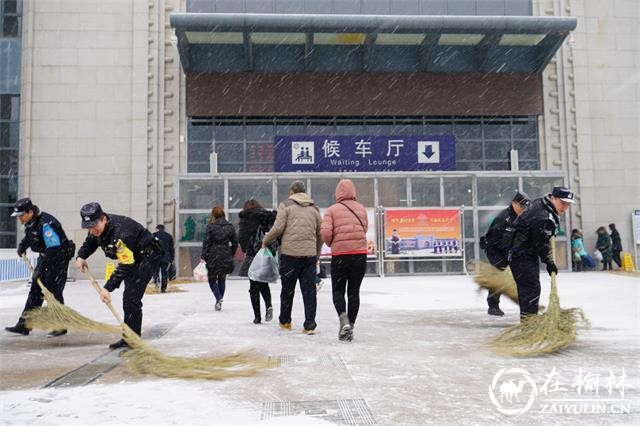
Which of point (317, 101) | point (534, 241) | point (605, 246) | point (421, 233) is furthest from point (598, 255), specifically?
point (534, 241)

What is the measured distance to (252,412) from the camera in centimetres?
328

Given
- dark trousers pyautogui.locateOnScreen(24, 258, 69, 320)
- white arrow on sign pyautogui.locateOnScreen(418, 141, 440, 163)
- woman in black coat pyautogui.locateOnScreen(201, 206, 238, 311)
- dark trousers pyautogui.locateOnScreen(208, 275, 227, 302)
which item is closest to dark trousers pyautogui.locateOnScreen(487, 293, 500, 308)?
woman in black coat pyautogui.locateOnScreen(201, 206, 238, 311)

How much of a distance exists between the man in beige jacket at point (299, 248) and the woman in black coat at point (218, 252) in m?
2.35

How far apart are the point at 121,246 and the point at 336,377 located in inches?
112

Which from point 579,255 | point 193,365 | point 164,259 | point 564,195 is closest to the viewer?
point 193,365

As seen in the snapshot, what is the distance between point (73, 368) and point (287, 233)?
2723 millimetres

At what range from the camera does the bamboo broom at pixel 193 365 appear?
13.8 feet

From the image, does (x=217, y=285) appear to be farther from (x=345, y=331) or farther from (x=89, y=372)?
(x=89, y=372)

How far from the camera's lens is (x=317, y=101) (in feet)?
61.0

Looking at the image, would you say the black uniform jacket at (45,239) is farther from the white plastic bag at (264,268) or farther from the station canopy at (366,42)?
the station canopy at (366,42)

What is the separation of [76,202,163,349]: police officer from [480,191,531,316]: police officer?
444 centimetres

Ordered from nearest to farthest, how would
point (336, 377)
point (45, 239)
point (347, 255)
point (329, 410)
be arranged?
point (329, 410), point (336, 377), point (347, 255), point (45, 239)

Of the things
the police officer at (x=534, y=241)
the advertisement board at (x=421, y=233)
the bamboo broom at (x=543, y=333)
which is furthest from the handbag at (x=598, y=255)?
the bamboo broom at (x=543, y=333)

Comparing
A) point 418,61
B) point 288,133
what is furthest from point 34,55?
point 418,61
